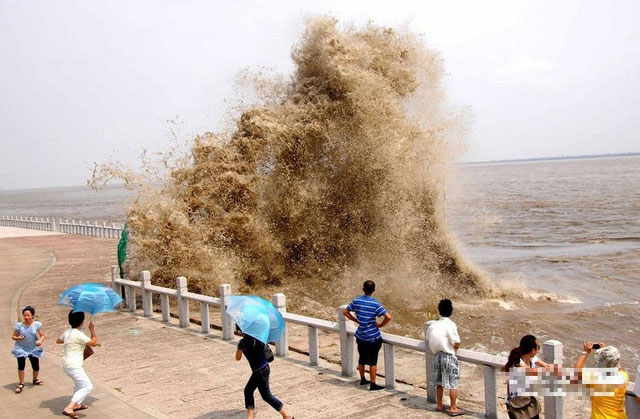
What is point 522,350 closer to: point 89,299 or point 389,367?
point 389,367

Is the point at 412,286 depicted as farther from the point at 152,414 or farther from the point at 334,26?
the point at 152,414

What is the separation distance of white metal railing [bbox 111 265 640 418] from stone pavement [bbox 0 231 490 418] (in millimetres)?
203

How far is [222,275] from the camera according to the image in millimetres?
16438

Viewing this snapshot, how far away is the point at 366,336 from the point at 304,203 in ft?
32.7

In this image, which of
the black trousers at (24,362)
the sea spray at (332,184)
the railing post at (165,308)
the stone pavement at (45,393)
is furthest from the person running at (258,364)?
the sea spray at (332,184)

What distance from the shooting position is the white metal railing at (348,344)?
21.0 ft

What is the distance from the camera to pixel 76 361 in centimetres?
762

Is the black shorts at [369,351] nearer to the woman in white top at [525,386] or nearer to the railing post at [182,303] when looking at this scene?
the woman in white top at [525,386]

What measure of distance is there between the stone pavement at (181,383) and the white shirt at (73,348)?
0.65m

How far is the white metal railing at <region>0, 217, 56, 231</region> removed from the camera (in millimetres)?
43466

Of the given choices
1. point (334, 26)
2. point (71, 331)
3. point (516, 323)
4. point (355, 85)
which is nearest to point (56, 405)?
point (71, 331)

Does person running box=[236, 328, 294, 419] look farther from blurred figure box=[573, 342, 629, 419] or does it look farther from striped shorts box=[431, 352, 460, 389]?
blurred figure box=[573, 342, 629, 419]

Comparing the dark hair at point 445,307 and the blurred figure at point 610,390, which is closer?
the blurred figure at point 610,390

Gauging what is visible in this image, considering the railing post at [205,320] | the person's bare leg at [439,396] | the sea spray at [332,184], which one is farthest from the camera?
the sea spray at [332,184]
